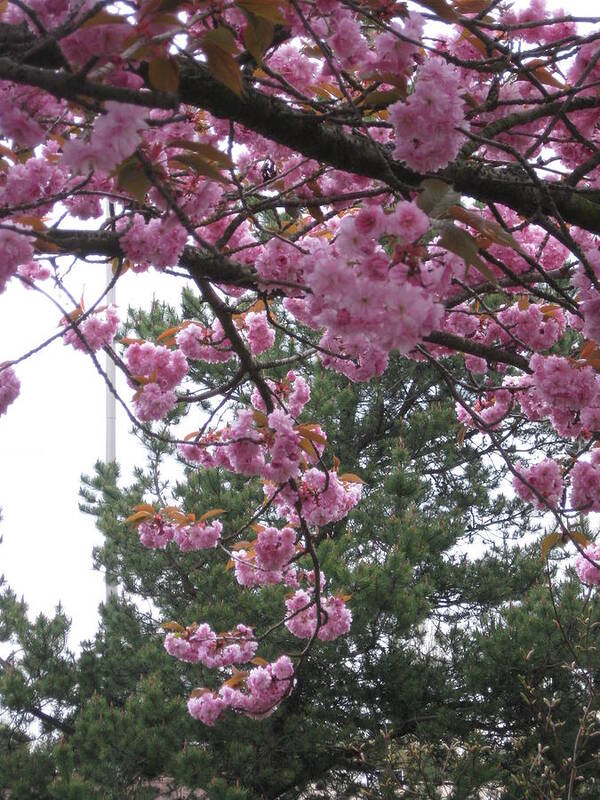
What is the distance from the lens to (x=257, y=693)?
242 cm

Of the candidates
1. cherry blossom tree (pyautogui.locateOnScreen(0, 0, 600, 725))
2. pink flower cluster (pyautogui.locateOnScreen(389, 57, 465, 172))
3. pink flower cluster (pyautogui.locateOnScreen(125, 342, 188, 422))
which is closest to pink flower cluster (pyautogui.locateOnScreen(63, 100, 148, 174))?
cherry blossom tree (pyautogui.locateOnScreen(0, 0, 600, 725))

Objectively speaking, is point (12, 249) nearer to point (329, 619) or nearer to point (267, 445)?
point (267, 445)

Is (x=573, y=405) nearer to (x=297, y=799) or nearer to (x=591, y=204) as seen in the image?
(x=591, y=204)

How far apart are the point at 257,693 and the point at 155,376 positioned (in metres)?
1.14

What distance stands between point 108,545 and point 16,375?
3.22 m

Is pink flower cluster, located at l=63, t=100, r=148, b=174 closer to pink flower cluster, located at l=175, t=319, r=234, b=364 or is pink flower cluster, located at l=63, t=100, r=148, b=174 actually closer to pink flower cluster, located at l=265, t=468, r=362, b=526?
pink flower cluster, located at l=265, t=468, r=362, b=526

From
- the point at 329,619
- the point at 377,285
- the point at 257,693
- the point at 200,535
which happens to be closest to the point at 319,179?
the point at 377,285

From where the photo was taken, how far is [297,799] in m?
3.76

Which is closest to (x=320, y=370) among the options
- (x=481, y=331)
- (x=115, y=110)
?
(x=481, y=331)

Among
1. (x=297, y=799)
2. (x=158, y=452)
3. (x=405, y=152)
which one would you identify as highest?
(x=158, y=452)

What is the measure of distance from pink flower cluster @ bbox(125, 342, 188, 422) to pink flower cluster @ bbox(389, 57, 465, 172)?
958 millimetres

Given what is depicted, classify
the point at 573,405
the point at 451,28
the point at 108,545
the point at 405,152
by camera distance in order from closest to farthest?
the point at 405,152, the point at 573,405, the point at 451,28, the point at 108,545

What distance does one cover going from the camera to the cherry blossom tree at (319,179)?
27.4 inches

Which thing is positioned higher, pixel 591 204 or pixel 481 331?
pixel 481 331
